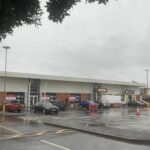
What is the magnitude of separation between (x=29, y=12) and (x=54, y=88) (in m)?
57.4

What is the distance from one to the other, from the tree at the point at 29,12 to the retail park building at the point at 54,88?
4853 centimetres

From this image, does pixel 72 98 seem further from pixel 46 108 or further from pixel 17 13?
pixel 17 13

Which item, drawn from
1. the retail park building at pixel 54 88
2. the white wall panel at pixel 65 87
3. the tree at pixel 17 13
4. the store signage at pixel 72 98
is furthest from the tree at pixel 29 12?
the store signage at pixel 72 98

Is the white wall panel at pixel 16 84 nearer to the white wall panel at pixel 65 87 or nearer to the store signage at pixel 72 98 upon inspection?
the white wall panel at pixel 65 87

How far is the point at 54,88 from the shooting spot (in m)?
62.2

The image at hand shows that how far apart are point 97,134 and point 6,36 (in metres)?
14.2

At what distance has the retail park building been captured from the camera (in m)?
56.2

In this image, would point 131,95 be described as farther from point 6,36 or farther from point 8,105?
point 6,36

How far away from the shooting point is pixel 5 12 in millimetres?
4770

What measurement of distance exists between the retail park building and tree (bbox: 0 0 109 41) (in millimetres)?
48534

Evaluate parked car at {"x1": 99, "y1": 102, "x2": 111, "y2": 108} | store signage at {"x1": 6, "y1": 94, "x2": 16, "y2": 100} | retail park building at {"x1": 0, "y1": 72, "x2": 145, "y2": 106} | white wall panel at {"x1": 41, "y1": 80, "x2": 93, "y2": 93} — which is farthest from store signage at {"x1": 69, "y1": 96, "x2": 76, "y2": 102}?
store signage at {"x1": 6, "y1": 94, "x2": 16, "y2": 100}

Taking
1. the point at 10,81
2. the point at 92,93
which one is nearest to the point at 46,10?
the point at 10,81

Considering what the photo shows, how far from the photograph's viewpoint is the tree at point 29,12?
486 centimetres

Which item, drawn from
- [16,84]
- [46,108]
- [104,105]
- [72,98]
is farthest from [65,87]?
[46,108]
